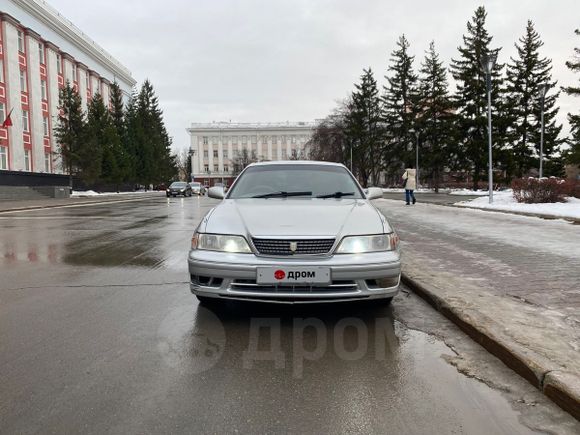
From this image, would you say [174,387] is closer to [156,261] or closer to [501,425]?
[501,425]

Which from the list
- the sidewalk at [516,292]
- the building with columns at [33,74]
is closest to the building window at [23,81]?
the building with columns at [33,74]

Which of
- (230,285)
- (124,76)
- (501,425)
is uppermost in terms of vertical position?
(124,76)

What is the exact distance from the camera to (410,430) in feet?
8.46

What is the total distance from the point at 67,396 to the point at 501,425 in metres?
2.67

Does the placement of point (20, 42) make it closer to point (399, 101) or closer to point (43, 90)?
point (43, 90)

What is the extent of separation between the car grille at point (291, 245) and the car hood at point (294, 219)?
0.05 m

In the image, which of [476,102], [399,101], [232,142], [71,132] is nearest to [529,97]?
[476,102]

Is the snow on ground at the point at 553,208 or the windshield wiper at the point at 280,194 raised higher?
the windshield wiper at the point at 280,194

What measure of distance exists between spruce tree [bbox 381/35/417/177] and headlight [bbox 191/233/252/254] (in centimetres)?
5233

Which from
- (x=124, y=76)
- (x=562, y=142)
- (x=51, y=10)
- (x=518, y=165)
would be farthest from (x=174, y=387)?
(x=124, y=76)

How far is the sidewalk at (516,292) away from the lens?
3.21 m

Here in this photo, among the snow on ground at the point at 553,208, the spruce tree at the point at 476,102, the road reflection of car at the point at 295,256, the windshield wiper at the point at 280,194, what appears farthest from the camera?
the spruce tree at the point at 476,102

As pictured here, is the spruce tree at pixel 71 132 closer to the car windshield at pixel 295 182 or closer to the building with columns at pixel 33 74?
Result: the building with columns at pixel 33 74

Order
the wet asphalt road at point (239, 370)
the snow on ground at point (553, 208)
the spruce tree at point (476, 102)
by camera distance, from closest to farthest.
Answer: the wet asphalt road at point (239, 370) < the snow on ground at point (553, 208) < the spruce tree at point (476, 102)
